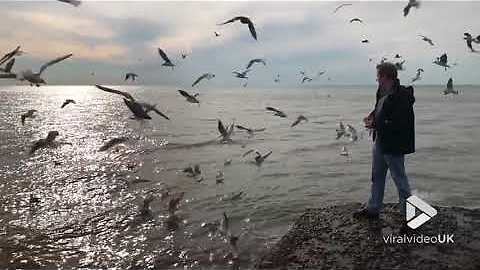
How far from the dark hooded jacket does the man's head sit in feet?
0.35

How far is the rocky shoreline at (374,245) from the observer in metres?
6.91

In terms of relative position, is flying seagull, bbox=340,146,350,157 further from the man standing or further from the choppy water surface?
the man standing

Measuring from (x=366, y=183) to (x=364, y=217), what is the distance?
8.88 meters

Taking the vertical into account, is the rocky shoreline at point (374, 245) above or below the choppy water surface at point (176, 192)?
above

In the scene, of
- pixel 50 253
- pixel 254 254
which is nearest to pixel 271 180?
pixel 254 254

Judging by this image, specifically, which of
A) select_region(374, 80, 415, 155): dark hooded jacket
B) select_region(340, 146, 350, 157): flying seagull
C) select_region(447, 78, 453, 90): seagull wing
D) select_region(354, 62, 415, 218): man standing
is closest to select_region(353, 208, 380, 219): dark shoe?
select_region(354, 62, 415, 218): man standing

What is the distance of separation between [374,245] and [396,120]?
83.5 inches

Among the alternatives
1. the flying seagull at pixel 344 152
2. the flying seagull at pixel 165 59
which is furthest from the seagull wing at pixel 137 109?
the flying seagull at pixel 344 152

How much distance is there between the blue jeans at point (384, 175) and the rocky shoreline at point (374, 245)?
35 centimetres

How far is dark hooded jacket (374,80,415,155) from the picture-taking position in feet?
25.1

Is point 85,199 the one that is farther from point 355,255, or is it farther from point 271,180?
point 355,255

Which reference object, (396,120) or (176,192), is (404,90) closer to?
(396,120)

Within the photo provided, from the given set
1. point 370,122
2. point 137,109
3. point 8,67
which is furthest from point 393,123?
point 8,67

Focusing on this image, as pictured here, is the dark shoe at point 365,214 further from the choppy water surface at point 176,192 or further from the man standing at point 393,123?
the choppy water surface at point 176,192
